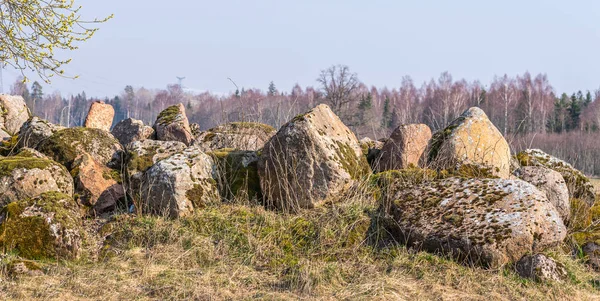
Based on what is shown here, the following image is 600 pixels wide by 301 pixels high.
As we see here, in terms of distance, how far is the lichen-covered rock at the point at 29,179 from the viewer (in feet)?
23.6

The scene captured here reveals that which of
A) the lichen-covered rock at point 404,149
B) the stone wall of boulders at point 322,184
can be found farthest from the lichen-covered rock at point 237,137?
the lichen-covered rock at point 404,149

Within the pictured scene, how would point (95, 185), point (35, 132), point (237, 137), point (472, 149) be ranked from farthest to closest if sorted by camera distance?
point (237, 137), point (35, 132), point (472, 149), point (95, 185)

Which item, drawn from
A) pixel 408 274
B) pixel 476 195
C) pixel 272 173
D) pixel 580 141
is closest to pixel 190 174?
pixel 272 173

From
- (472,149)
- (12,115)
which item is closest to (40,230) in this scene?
(472,149)

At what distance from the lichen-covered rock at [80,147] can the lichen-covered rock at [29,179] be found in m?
0.96

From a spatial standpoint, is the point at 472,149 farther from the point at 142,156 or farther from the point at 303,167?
the point at 142,156

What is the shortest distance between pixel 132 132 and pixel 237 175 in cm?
511

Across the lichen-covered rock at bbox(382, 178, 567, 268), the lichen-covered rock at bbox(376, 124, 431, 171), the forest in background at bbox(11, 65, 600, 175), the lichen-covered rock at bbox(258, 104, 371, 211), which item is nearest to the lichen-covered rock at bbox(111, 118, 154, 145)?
the lichen-covered rock at bbox(258, 104, 371, 211)

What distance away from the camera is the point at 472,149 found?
8.17 metres

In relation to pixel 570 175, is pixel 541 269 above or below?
below

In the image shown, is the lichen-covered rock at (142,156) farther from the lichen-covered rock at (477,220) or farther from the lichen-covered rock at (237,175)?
the lichen-covered rock at (477,220)

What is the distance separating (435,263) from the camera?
18.9 feet

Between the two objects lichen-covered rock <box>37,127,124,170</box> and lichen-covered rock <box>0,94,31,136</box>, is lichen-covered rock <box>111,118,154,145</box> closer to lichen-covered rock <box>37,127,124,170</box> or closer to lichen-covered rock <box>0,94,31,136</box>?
lichen-covered rock <box>37,127,124,170</box>

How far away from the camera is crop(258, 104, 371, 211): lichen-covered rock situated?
7129mm
